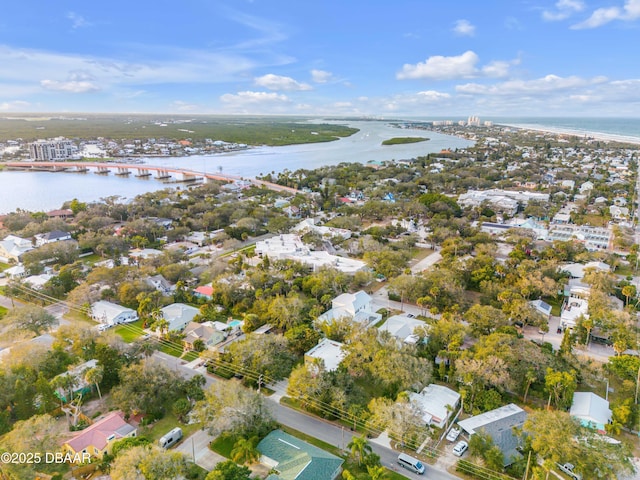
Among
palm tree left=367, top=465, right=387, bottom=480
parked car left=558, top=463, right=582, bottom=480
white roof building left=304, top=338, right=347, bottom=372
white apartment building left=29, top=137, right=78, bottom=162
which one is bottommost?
parked car left=558, top=463, right=582, bottom=480

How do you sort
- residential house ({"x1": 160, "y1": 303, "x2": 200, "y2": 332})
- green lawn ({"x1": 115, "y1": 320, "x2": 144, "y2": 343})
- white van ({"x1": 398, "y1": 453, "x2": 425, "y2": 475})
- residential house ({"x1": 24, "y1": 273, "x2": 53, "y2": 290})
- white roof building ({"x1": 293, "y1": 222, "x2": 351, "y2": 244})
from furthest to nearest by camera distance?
white roof building ({"x1": 293, "y1": 222, "x2": 351, "y2": 244}) < residential house ({"x1": 24, "y1": 273, "x2": 53, "y2": 290}) < residential house ({"x1": 160, "y1": 303, "x2": 200, "y2": 332}) < green lawn ({"x1": 115, "y1": 320, "x2": 144, "y2": 343}) < white van ({"x1": 398, "y1": 453, "x2": 425, "y2": 475})

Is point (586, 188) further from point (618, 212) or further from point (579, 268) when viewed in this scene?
point (579, 268)

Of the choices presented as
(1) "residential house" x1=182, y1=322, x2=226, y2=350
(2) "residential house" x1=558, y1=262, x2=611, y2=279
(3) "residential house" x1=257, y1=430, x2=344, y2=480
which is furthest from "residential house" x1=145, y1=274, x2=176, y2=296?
(2) "residential house" x1=558, y1=262, x2=611, y2=279

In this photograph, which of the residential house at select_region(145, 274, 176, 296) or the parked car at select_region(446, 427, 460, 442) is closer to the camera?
the parked car at select_region(446, 427, 460, 442)

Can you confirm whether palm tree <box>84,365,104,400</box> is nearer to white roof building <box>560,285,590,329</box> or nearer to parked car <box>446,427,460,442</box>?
parked car <box>446,427,460,442</box>

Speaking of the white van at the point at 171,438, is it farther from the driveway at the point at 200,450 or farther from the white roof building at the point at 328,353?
the white roof building at the point at 328,353

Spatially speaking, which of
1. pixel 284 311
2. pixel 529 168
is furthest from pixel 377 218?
pixel 529 168

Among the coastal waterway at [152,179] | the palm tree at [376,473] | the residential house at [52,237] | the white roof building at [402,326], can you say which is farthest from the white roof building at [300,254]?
the coastal waterway at [152,179]
